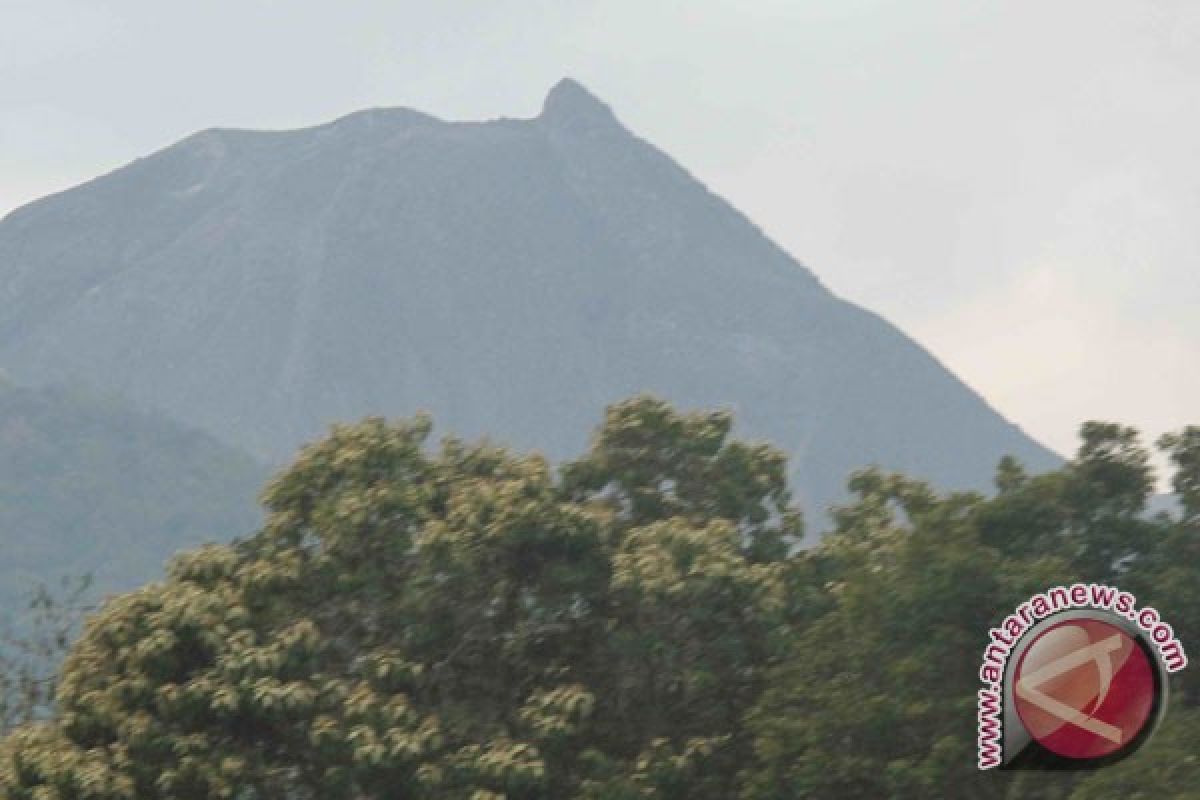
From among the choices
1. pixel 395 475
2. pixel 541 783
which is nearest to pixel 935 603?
pixel 541 783

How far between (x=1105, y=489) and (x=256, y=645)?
33.2 ft

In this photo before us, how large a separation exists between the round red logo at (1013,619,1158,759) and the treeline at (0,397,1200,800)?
1751mm

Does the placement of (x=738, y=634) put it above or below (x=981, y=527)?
below

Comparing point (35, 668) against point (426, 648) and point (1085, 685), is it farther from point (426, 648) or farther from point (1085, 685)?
point (1085, 685)

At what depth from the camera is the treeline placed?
19625mm

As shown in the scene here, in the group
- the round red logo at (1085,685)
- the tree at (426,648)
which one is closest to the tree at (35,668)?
the tree at (426,648)

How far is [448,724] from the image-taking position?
20953mm

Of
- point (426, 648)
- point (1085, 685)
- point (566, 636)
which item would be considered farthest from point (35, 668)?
point (1085, 685)

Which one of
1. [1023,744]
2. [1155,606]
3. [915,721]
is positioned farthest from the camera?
[1155,606]

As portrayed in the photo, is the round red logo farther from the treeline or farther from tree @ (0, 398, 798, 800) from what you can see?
tree @ (0, 398, 798, 800)

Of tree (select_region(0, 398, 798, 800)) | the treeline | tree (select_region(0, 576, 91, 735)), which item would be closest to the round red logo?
the treeline

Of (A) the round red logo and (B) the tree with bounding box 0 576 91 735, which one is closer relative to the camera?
(A) the round red logo

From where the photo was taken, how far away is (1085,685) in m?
15.4

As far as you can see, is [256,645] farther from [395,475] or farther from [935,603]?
[935,603]
